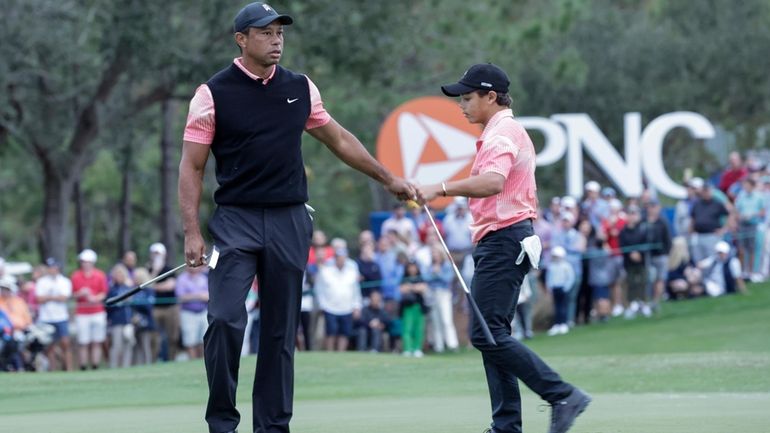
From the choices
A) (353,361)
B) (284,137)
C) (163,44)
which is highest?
(163,44)

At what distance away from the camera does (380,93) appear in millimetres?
38312

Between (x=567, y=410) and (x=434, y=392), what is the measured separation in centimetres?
560

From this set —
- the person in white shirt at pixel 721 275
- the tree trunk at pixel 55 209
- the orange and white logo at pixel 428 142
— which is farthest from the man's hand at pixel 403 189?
the tree trunk at pixel 55 209

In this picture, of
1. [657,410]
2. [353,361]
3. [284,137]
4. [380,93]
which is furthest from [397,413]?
[380,93]

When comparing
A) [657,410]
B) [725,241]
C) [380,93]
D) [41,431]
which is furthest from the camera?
A: [380,93]

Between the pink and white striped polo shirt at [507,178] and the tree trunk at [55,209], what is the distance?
927 inches

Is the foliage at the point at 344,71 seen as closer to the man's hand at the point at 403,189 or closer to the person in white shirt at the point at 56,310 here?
the person in white shirt at the point at 56,310

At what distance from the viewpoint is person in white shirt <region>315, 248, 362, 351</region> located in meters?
21.7

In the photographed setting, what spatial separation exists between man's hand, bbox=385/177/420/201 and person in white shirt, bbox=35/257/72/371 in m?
13.4

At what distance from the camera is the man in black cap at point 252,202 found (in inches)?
296

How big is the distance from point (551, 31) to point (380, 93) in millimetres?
4650

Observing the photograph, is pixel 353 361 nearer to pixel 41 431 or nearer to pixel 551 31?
pixel 41 431

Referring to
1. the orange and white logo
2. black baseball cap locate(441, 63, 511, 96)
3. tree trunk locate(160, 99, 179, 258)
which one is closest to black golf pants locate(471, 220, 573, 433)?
black baseball cap locate(441, 63, 511, 96)

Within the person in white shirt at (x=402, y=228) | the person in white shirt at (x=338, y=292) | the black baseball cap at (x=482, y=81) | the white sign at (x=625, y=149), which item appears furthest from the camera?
the white sign at (x=625, y=149)
